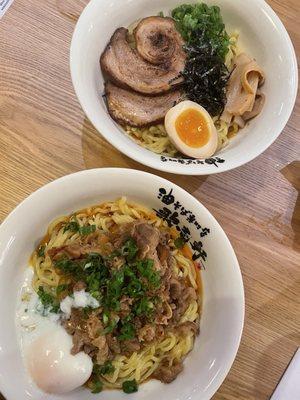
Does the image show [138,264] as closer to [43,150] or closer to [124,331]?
[124,331]

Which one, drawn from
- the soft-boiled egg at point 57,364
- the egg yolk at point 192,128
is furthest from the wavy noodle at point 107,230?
the egg yolk at point 192,128

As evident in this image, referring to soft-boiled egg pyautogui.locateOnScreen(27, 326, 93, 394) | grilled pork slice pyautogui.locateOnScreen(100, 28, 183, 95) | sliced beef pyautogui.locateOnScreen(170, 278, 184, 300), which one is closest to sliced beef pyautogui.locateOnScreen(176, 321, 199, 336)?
sliced beef pyautogui.locateOnScreen(170, 278, 184, 300)

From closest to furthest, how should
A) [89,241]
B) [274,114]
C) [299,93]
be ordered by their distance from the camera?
[89,241] < [274,114] < [299,93]

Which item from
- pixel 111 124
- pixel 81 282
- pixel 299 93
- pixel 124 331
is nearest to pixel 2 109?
pixel 111 124

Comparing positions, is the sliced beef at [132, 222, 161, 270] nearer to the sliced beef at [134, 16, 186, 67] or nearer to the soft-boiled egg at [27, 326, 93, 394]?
the soft-boiled egg at [27, 326, 93, 394]

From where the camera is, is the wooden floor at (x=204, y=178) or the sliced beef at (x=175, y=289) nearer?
the sliced beef at (x=175, y=289)

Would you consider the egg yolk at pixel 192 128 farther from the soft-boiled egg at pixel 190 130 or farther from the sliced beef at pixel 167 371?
the sliced beef at pixel 167 371
